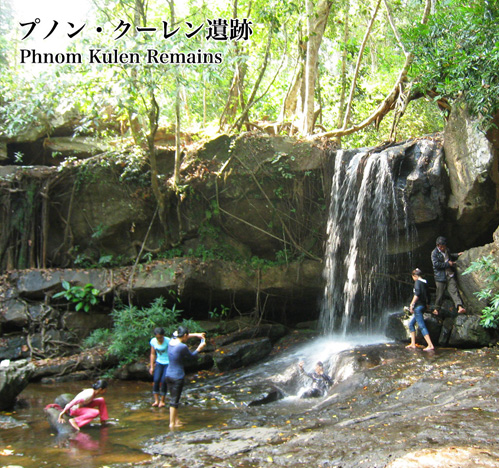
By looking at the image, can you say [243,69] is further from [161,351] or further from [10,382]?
[10,382]

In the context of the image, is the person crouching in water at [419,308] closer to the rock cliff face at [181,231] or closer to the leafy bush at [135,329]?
the rock cliff face at [181,231]

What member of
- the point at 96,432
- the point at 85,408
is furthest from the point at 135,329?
the point at 96,432

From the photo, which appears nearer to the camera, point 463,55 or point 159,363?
point 159,363

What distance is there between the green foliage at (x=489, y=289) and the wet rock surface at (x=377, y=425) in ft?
1.86

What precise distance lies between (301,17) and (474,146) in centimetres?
676

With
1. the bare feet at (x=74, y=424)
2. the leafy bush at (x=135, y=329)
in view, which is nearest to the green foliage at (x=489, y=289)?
the leafy bush at (x=135, y=329)

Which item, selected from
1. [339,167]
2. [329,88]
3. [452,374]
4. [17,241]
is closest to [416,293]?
[452,374]

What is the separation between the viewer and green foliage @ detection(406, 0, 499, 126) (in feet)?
29.7

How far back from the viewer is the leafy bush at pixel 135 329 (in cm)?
1073

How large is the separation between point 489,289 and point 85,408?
23.3 ft

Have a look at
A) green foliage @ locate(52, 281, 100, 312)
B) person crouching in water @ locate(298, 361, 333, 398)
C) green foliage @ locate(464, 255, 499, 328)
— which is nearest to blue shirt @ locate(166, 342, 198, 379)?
person crouching in water @ locate(298, 361, 333, 398)

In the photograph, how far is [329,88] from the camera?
19000mm

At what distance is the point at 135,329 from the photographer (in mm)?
10930

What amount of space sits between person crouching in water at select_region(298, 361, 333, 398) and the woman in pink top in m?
3.42
